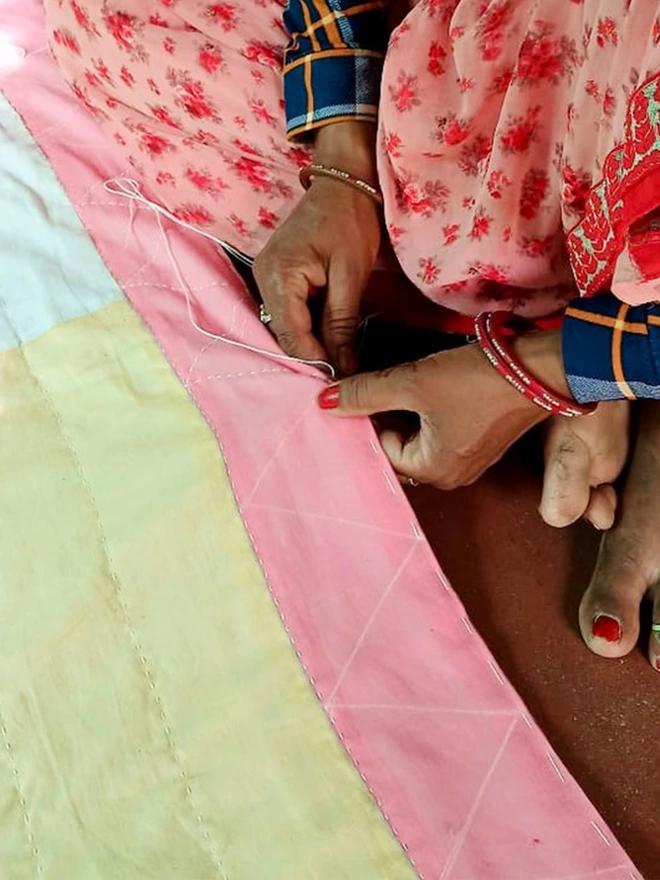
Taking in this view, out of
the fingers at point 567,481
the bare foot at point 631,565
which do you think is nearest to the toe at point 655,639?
the bare foot at point 631,565

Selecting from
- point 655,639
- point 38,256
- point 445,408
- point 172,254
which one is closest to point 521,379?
point 445,408

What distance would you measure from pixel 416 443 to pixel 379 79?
13.6 inches

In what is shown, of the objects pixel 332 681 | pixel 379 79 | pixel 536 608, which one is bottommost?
pixel 536 608

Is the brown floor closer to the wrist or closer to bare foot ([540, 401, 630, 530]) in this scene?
bare foot ([540, 401, 630, 530])

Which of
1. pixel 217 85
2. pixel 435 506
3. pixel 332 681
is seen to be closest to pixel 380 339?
pixel 435 506

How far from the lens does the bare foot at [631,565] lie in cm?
94

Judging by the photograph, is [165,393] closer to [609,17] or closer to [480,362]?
[480,362]

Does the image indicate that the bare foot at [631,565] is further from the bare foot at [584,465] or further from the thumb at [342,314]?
the thumb at [342,314]

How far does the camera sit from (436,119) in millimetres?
860

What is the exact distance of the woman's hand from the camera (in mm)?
951

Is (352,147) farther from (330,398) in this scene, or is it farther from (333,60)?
(330,398)

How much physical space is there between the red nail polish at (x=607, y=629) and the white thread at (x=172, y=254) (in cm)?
34

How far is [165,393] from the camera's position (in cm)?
98

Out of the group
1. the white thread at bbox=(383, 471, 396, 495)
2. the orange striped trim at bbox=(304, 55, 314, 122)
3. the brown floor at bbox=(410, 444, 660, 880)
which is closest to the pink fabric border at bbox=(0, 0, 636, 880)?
the white thread at bbox=(383, 471, 396, 495)
